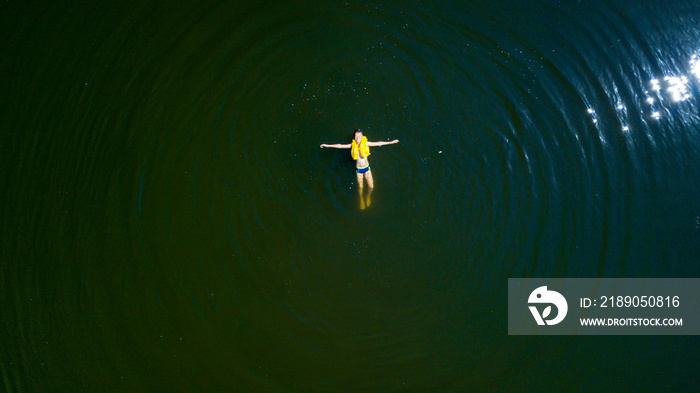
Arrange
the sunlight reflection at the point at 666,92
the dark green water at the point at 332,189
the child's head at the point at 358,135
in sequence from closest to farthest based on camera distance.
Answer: the dark green water at the point at 332,189 < the child's head at the point at 358,135 < the sunlight reflection at the point at 666,92

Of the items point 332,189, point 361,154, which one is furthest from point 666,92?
point 332,189

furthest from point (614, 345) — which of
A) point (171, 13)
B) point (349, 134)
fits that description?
point (171, 13)

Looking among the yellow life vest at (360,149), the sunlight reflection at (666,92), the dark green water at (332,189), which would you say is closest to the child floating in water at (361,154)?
the yellow life vest at (360,149)

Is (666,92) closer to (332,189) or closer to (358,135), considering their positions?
(358,135)

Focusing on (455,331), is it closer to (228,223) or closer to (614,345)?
(614,345)

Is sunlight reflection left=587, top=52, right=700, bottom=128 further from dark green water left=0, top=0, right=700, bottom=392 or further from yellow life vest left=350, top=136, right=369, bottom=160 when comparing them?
yellow life vest left=350, top=136, right=369, bottom=160

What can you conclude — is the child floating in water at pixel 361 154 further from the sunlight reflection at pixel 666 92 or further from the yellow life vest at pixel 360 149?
the sunlight reflection at pixel 666 92
